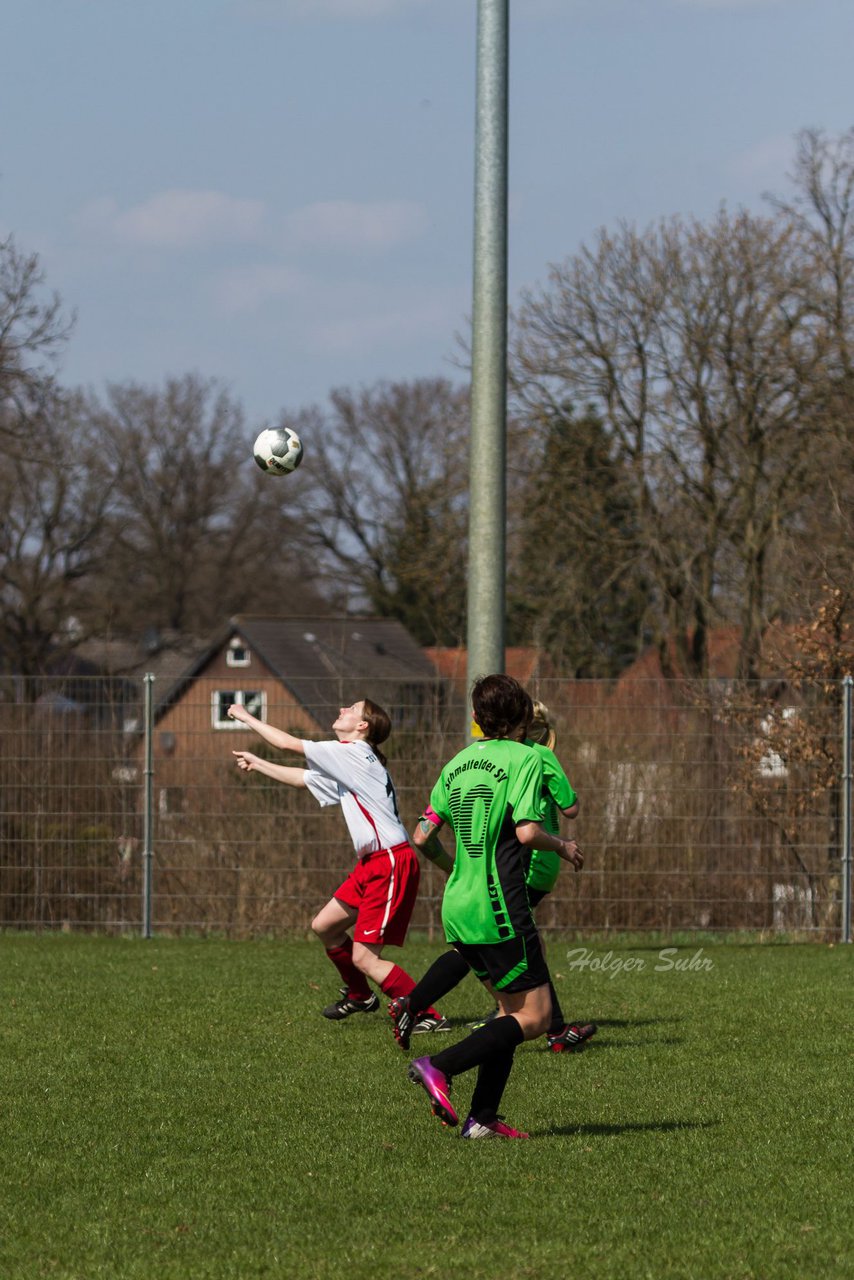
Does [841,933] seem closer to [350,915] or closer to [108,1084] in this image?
[350,915]

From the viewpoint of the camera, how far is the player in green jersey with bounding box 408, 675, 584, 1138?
236 inches

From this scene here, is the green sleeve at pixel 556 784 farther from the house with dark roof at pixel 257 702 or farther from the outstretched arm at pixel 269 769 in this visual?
the house with dark roof at pixel 257 702

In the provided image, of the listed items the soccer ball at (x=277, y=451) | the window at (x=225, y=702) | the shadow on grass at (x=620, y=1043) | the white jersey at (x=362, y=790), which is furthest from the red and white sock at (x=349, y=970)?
the window at (x=225, y=702)

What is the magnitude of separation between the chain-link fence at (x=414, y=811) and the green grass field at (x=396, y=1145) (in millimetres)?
3376

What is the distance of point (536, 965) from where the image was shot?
6.09 m

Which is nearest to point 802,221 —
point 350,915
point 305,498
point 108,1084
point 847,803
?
point 847,803

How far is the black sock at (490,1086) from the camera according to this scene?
6.01 m

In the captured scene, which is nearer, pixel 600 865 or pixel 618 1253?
pixel 618 1253

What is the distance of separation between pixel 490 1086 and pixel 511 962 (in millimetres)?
457

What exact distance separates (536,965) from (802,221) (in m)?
22.6

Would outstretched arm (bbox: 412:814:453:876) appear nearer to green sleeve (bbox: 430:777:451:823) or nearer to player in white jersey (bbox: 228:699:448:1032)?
green sleeve (bbox: 430:777:451:823)

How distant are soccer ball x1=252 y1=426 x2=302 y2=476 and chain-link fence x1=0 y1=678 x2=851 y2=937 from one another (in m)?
3.18

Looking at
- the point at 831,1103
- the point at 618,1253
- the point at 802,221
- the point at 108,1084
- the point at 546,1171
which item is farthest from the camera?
the point at 802,221

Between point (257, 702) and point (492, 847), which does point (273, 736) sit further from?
point (257, 702)
